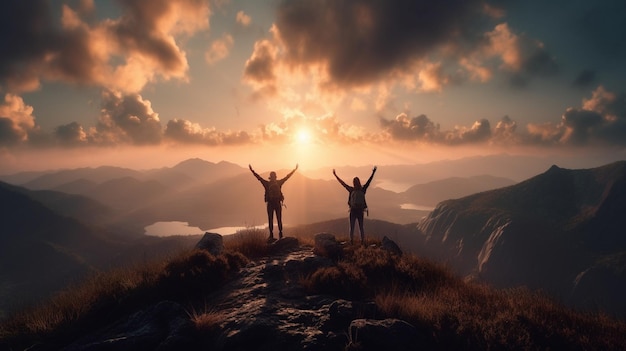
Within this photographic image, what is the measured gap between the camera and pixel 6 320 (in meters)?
8.69

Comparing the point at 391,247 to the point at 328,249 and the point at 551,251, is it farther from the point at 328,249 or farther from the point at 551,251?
the point at 551,251

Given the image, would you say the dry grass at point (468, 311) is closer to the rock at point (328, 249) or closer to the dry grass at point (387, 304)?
the dry grass at point (387, 304)

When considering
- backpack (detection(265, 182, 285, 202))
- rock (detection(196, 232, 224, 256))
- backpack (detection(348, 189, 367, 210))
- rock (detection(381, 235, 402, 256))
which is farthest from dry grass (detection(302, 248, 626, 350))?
backpack (detection(265, 182, 285, 202))

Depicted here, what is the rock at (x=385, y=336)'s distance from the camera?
5.89 meters

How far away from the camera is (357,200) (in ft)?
50.4

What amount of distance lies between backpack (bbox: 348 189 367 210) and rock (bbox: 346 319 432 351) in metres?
9.01

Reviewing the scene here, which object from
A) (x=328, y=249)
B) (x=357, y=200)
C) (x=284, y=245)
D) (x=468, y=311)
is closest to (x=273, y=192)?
(x=284, y=245)

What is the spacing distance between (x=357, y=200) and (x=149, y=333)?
35.1 feet

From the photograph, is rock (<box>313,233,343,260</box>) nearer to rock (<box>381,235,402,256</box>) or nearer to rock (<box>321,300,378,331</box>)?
rock (<box>381,235,402,256</box>)

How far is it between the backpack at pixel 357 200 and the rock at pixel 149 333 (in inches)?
378

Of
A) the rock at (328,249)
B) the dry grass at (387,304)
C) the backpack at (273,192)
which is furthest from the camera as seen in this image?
the backpack at (273,192)

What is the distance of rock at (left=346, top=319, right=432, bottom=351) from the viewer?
19.3 ft

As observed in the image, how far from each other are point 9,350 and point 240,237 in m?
8.54

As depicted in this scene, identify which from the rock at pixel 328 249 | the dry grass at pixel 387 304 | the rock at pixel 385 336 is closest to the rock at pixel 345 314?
the dry grass at pixel 387 304
